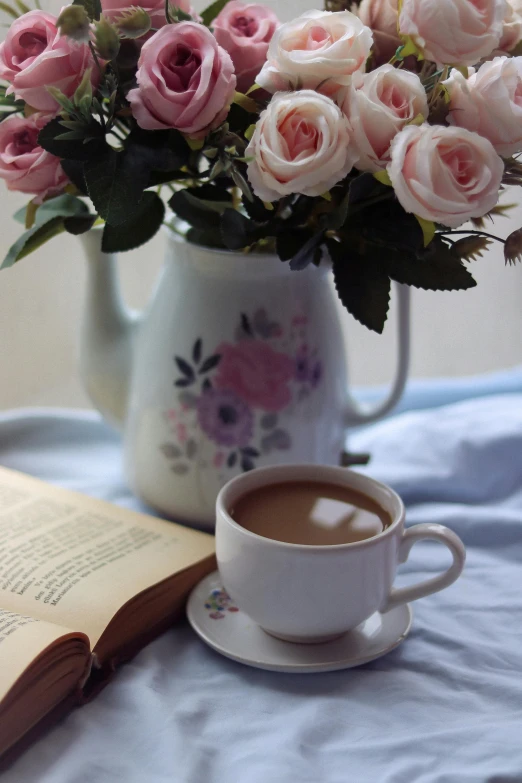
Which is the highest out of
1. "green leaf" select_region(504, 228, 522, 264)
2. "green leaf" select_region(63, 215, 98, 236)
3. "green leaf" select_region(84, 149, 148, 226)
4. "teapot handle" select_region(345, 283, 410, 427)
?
"green leaf" select_region(84, 149, 148, 226)

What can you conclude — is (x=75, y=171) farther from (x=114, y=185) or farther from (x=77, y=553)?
(x=77, y=553)

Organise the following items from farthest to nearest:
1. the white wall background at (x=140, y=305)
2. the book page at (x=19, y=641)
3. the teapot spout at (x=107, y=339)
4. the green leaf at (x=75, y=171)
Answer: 1. the white wall background at (x=140, y=305)
2. the teapot spout at (x=107, y=339)
3. the green leaf at (x=75, y=171)
4. the book page at (x=19, y=641)

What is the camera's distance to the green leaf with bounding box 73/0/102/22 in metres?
0.50

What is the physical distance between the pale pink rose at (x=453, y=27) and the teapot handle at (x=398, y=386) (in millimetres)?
250

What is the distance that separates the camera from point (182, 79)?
0.49m

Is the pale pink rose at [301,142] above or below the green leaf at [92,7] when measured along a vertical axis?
below

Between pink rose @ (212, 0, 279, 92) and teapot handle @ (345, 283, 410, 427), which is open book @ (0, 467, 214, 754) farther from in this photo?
pink rose @ (212, 0, 279, 92)

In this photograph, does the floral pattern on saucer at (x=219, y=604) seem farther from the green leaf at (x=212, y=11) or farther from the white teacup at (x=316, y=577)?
the green leaf at (x=212, y=11)

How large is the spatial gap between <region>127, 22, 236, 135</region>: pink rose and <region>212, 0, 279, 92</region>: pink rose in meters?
0.06

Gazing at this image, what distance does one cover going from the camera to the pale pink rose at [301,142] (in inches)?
18.1

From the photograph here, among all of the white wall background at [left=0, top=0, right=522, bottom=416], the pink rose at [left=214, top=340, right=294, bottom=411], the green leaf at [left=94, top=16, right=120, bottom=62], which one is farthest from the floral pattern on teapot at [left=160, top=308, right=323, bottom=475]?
the white wall background at [left=0, top=0, right=522, bottom=416]

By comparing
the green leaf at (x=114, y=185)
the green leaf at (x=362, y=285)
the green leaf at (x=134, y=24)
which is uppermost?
the green leaf at (x=134, y=24)

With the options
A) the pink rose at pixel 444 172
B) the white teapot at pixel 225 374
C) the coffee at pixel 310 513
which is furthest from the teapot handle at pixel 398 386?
the pink rose at pixel 444 172

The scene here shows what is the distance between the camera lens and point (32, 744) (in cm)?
46
